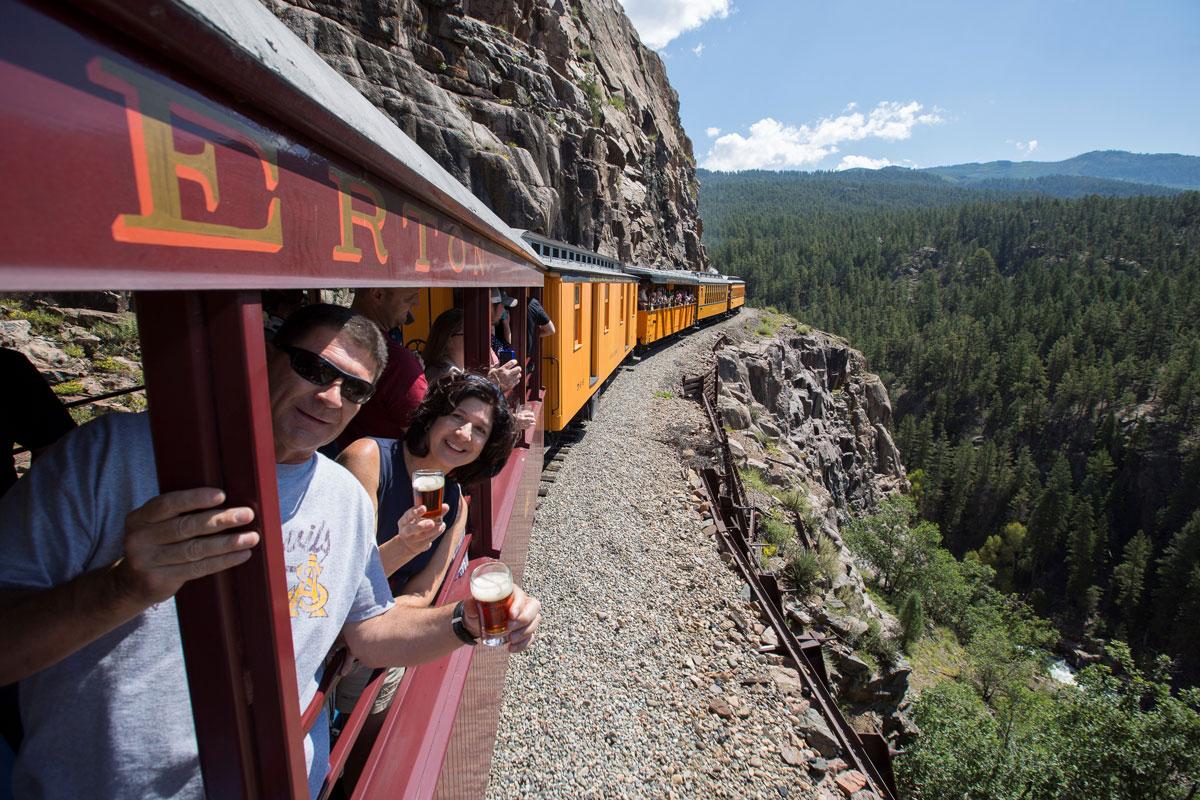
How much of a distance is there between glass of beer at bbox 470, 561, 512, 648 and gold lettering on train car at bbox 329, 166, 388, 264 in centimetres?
108

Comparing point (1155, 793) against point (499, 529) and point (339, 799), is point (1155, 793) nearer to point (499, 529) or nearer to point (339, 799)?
point (499, 529)

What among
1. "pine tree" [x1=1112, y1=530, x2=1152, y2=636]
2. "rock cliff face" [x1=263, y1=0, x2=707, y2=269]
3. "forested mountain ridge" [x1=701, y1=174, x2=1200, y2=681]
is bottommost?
"pine tree" [x1=1112, y1=530, x2=1152, y2=636]

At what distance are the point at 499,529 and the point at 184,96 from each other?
3.93 meters

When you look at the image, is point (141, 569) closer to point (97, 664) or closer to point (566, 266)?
point (97, 664)

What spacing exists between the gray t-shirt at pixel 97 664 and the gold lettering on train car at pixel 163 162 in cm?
54

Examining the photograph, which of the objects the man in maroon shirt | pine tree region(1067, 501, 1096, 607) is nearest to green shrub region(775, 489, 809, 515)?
the man in maroon shirt

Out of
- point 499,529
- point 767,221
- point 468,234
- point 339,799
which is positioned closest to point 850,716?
point 499,529

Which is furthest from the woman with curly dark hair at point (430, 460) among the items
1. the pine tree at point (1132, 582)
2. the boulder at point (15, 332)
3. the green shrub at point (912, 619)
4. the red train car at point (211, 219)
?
the pine tree at point (1132, 582)

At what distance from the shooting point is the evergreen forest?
21.8 meters

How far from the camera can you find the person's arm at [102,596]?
100 centimetres

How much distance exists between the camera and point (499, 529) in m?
4.49

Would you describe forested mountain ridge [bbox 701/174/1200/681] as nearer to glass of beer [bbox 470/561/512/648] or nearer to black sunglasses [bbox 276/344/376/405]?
glass of beer [bbox 470/561/512/648]

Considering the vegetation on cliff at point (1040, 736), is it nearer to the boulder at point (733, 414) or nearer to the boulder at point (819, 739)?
the boulder at point (819, 739)

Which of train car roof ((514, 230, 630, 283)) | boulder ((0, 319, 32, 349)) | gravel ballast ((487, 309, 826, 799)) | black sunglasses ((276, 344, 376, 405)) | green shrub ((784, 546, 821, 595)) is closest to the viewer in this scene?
black sunglasses ((276, 344, 376, 405))
